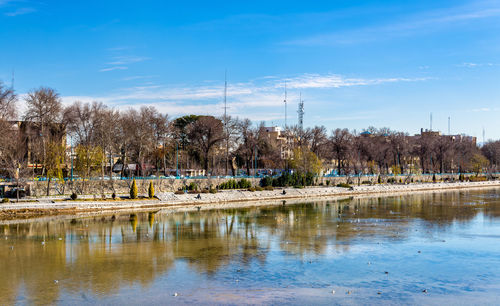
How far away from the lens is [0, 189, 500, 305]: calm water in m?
18.4

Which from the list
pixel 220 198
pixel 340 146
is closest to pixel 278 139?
pixel 340 146

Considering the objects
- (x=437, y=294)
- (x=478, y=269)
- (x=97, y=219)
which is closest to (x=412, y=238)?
(x=478, y=269)

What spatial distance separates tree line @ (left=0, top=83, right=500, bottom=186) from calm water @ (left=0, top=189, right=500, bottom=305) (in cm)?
2041

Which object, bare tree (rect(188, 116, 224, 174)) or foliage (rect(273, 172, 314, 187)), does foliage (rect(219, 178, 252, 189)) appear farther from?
bare tree (rect(188, 116, 224, 174))

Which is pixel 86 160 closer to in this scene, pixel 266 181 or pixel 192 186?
pixel 192 186

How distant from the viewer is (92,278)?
20984 mm

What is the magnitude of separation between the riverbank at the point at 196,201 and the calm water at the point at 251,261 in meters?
4.53

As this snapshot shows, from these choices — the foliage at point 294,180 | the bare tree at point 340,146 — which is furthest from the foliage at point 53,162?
the bare tree at point 340,146

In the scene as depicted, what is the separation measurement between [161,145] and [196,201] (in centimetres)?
3601

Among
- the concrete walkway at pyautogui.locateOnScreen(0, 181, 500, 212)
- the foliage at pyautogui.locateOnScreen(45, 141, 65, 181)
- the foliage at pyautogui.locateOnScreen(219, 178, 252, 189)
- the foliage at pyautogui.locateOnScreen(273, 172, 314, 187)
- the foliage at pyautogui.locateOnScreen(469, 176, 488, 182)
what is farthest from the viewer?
the foliage at pyautogui.locateOnScreen(469, 176, 488, 182)

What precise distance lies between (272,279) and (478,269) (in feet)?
32.4

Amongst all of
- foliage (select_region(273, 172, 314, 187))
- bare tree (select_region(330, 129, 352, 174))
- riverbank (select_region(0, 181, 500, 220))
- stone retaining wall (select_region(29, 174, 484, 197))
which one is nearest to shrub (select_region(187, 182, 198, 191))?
stone retaining wall (select_region(29, 174, 484, 197))

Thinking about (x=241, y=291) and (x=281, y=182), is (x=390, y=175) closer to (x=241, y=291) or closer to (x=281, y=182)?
(x=281, y=182)

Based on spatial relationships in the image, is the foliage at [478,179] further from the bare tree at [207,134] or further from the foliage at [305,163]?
the bare tree at [207,134]
